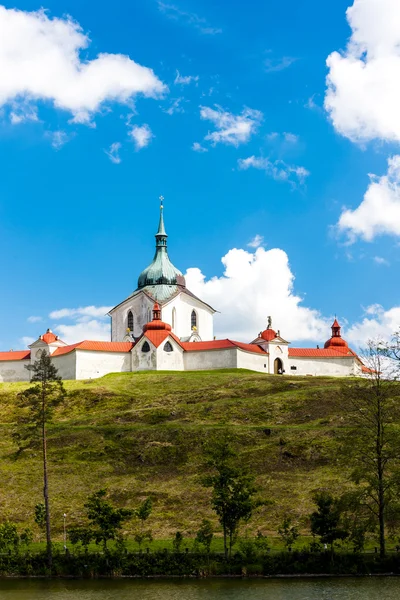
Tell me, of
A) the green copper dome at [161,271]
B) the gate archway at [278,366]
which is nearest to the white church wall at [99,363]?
the green copper dome at [161,271]

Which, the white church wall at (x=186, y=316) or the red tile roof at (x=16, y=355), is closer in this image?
the red tile roof at (x=16, y=355)

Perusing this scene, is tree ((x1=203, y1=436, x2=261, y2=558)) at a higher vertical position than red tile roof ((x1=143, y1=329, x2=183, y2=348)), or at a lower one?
lower

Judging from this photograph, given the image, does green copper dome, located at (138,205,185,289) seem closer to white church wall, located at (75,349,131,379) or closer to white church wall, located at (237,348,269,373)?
white church wall, located at (75,349,131,379)

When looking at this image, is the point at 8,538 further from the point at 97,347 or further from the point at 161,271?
the point at 161,271

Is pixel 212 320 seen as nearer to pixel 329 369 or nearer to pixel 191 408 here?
pixel 329 369

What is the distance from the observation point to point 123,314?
131m

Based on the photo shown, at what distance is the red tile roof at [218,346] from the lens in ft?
374

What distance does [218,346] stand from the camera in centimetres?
11488

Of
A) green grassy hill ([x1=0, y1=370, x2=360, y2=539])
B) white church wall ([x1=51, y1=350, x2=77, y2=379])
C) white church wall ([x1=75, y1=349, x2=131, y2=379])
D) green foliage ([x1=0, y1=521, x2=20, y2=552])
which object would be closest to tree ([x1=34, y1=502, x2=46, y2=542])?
green grassy hill ([x1=0, y1=370, x2=360, y2=539])

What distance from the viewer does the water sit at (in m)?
41.2

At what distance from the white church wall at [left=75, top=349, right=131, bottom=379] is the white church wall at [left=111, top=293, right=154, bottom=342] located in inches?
490

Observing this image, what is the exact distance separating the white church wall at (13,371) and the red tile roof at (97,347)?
16.6 ft

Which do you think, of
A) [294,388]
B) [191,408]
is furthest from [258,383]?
[191,408]

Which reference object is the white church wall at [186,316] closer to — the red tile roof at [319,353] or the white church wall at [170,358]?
the white church wall at [170,358]
